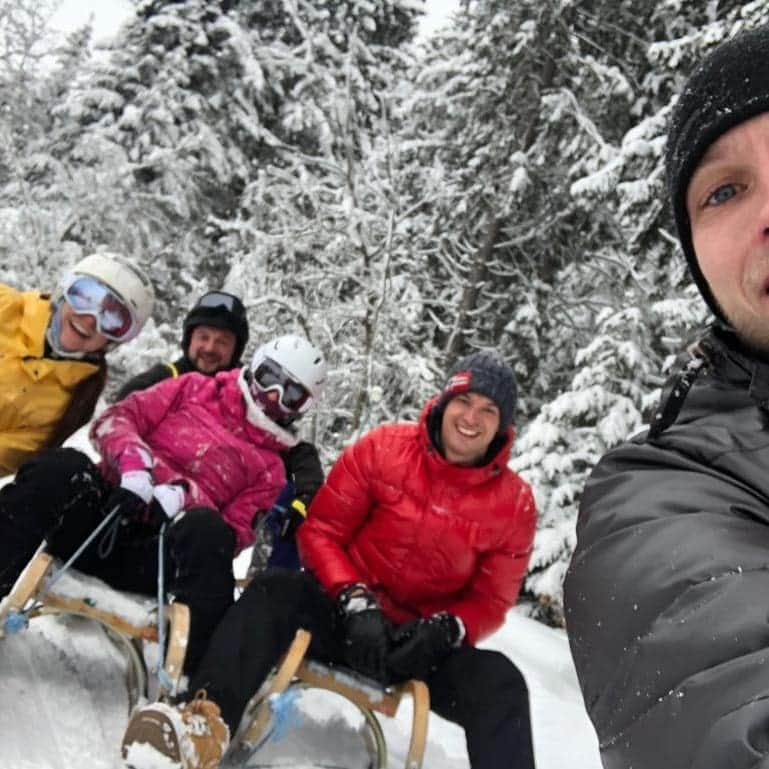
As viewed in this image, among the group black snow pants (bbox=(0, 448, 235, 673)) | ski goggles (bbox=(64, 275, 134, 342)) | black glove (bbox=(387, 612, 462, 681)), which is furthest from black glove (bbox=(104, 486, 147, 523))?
black glove (bbox=(387, 612, 462, 681))

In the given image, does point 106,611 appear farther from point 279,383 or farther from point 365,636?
point 279,383

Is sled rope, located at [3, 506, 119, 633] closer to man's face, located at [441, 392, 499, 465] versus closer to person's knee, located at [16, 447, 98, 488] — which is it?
person's knee, located at [16, 447, 98, 488]

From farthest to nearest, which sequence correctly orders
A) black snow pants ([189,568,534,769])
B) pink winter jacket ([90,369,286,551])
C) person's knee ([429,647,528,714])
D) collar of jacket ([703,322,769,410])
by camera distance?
pink winter jacket ([90,369,286,551]), person's knee ([429,647,528,714]), black snow pants ([189,568,534,769]), collar of jacket ([703,322,769,410])

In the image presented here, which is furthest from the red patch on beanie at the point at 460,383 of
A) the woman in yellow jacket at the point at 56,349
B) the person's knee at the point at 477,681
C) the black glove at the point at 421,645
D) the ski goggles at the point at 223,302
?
the ski goggles at the point at 223,302

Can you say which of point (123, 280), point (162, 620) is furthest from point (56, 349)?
point (162, 620)

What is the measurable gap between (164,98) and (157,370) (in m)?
10.6

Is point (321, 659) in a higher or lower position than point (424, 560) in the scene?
lower

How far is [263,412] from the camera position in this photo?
3285mm

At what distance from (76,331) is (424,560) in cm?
170

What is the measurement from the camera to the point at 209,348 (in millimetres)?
4297

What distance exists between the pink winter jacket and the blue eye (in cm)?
235

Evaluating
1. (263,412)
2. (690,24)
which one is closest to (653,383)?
(690,24)

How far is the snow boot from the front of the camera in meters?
2.03

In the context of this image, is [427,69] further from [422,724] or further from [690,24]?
[422,724]
